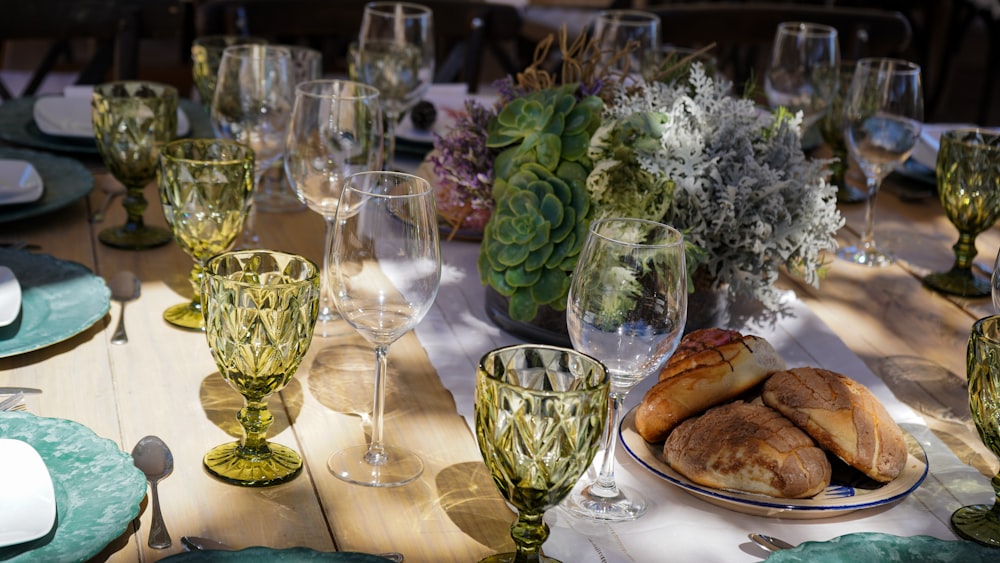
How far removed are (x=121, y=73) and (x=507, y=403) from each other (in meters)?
1.72

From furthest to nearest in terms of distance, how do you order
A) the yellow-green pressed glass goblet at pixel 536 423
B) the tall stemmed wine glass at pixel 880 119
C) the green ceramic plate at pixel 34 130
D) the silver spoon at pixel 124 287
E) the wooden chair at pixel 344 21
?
the wooden chair at pixel 344 21, the green ceramic plate at pixel 34 130, the tall stemmed wine glass at pixel 880 119, the silver spoon at pixel 124 287, the yellow-green pressed glass goblet at pixel 536 423

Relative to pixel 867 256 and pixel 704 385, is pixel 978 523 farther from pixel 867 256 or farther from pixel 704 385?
pixel 867 256

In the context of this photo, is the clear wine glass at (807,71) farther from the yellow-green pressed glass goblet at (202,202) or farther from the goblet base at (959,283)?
the yellow-green pressed glass goblet at (202,202)

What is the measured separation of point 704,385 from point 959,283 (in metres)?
0.62

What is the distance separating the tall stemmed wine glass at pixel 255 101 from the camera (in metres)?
1.29

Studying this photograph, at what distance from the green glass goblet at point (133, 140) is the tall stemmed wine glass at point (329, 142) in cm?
24

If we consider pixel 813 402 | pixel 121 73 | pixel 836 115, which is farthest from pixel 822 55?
pixel 121 73

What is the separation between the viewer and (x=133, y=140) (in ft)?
4.08

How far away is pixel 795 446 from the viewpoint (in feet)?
2.60

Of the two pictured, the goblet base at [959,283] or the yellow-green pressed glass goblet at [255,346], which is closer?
the yellow-green pressed glass goblet at [255,346]

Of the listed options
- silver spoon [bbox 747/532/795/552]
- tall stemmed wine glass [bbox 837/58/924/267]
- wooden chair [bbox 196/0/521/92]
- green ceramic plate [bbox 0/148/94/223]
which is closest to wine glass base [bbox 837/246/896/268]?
tall stemmed wine glass [bbox 837/58/924/267]

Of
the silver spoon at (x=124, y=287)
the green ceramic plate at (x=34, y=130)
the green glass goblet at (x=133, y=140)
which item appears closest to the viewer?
the silver spoon at (x=124, y=287)

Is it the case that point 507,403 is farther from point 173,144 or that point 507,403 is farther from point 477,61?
point 477,61

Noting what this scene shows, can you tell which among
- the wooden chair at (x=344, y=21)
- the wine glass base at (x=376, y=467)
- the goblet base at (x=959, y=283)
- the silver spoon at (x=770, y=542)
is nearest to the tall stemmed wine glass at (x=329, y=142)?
the wine glass base at (x=376, y=467)
